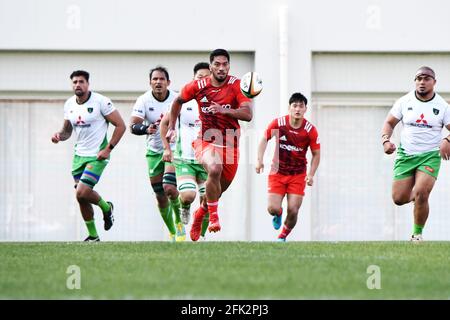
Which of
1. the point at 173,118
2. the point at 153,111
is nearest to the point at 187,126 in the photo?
the point at 153,111

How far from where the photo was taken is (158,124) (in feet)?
51.2

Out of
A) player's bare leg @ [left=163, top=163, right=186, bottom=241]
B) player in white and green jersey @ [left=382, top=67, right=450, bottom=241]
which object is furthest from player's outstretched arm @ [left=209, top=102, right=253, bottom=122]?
player's bare leg @ [left=163, top=163, right=186, bottom=241]

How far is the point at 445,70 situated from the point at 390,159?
2.15m

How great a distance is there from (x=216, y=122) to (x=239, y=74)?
379 inches

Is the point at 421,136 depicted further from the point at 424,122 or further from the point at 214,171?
the point at 214,171

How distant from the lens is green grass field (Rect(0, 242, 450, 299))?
826 cm

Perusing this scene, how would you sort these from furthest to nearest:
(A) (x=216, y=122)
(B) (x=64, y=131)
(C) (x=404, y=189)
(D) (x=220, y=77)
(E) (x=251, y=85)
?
(B) (x=64, y=131) < (C) (x=404, y=189) < (A) (x=216, y=122) < (D) (x=220, y=77) < (E) (x=251, y=85)

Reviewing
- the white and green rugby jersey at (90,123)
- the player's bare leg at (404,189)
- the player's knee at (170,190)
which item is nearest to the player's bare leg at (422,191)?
the player's bare leg at (404,189)

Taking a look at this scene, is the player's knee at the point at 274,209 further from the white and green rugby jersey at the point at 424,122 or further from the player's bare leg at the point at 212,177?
the player's bare leg at the point at 212,177

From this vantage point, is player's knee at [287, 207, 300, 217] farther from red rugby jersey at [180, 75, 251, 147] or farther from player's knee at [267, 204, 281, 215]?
red rugby jersey at [180, 75, 251, 147]

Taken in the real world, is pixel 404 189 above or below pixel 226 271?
above

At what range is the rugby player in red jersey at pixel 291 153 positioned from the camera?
15.5m

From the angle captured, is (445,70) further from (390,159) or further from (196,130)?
(196,130)

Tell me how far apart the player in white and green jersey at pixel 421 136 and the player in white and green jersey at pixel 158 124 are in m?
3.15
